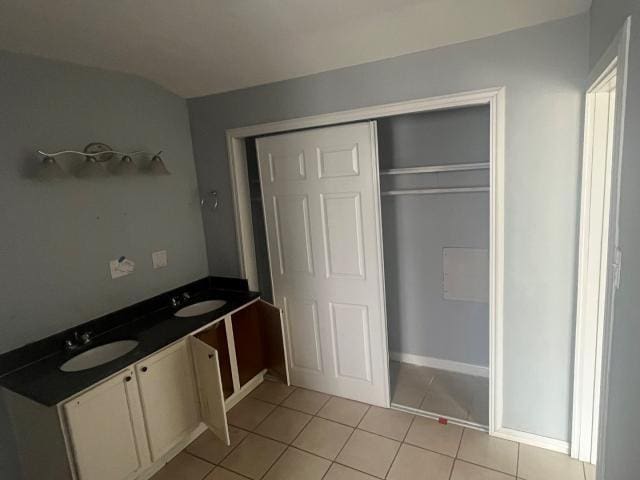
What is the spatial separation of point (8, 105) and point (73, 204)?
56 cm

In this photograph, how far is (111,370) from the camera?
1807mm

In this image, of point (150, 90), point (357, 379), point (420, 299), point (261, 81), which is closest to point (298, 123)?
point (261, 81)

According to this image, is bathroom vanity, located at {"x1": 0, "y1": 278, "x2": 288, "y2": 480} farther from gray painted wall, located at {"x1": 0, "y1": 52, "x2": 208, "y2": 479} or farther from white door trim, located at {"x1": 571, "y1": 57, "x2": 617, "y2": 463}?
white door trim, located at {"x1": 571, "y1": 57, "x2": 617, "y2": 463}

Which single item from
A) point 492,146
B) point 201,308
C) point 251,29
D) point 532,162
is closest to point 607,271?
point 532,162

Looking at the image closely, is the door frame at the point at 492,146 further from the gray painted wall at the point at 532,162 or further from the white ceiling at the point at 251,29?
the white ceiling at the point at 251,29

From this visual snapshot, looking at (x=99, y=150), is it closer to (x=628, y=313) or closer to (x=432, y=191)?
(x=432, y=191)

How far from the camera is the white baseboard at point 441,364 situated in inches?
113

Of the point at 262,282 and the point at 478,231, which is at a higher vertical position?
the point at 478,231

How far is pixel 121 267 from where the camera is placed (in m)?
2.38

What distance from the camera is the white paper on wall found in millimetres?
2703

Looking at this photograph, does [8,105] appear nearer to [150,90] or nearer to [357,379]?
[150,90]

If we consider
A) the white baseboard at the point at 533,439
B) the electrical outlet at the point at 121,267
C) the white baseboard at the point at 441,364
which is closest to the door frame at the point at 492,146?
the white baseboard at the point at 533,439

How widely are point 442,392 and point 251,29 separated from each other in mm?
2677

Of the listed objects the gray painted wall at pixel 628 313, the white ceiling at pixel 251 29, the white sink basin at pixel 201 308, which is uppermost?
the white ceiling at pixel 251 29
